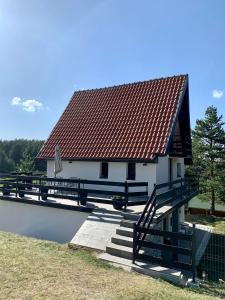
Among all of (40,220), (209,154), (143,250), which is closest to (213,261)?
(143,250)

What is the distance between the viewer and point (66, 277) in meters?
6.48

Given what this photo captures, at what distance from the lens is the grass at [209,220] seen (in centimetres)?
2281

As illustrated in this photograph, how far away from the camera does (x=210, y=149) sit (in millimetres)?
27781

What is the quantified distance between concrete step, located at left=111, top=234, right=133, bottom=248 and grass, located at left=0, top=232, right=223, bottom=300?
36.0 inches

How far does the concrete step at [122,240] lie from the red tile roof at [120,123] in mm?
5357

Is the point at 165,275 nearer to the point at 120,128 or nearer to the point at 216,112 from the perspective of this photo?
the point at 120,128

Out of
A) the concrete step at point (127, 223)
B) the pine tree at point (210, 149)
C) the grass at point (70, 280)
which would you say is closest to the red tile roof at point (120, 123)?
the concrete step at point (127, 223)

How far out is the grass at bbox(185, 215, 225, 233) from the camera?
22.8 m

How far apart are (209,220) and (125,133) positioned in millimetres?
14334

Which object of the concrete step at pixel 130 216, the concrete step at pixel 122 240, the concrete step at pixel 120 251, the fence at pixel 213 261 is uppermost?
the concrete step at pixel 130 216

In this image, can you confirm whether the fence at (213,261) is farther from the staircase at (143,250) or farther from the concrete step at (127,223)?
the concrete step at (127,223)

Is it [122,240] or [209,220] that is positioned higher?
[122,240]

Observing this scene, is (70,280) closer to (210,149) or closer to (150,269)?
(150,269)

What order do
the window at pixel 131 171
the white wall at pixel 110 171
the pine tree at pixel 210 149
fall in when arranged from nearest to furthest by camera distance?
1. the white wall at pixel 110 171
2. the window at pixel 131 171
3. the pine tree at pixel 210 149
